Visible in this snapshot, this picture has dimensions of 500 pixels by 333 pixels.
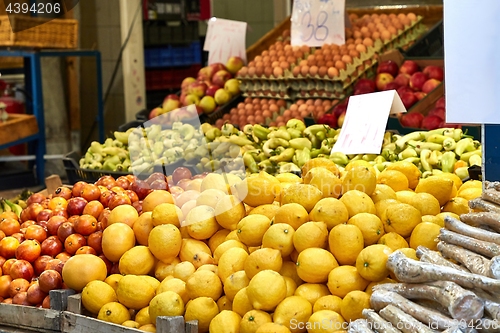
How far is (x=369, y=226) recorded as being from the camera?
2184mm

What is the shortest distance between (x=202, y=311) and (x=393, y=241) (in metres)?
0.61

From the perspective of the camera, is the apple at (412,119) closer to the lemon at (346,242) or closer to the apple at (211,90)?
the apple at (211,90)

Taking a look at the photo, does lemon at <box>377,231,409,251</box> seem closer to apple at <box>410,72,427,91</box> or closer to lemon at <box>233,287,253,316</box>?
lemon at <box>233,287,253,316</box>

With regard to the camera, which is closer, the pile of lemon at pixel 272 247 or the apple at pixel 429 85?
the pile of lemon at pixel 272 247

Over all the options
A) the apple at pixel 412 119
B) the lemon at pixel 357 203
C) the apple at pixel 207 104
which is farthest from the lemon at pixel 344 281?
the apple at pixel 207 104

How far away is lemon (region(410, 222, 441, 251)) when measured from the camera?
2.11 meters

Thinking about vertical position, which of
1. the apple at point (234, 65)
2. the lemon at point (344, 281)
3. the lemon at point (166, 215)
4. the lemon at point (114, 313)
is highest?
the apple at point (234, 65)

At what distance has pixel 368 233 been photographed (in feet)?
7.14

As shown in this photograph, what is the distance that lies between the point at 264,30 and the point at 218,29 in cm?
438

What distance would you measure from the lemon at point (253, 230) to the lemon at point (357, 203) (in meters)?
0.27

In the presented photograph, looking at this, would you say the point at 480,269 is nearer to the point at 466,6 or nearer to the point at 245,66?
the point at 466,6

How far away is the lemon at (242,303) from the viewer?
2.13 metres

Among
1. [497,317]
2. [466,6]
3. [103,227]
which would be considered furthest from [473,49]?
[103,227]

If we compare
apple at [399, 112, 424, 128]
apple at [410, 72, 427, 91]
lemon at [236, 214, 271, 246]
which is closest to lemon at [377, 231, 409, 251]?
lemon at [236, 214, 271, 246]
